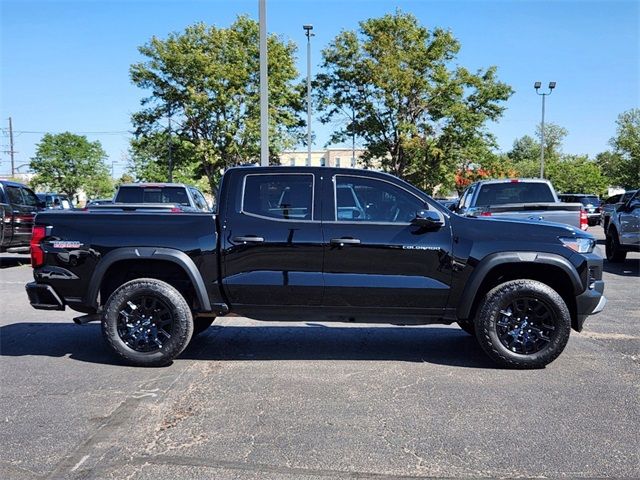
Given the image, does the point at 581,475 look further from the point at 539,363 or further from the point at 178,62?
the point at 178,62

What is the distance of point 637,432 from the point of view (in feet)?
12.9

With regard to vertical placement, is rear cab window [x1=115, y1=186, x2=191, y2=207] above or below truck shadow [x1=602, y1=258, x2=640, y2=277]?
above

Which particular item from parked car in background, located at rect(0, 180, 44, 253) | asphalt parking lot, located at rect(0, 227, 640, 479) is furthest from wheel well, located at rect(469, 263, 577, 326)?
parked car in background, located at rect(0, 180, 44, 253)

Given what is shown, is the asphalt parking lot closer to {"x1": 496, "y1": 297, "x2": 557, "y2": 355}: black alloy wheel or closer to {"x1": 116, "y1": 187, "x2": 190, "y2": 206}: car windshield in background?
{"x1": 496, "y1": 297, "x2": 557, "y2": 355}: black alloy wheel

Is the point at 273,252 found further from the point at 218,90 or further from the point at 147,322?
the point at 218,90

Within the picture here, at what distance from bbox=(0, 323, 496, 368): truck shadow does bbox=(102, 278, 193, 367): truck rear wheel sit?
316 millimetres

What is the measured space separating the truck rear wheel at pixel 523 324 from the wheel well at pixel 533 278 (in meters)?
0.18

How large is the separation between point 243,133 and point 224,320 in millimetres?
21569

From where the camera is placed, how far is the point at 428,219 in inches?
205

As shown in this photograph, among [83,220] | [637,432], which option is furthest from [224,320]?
[637,432]

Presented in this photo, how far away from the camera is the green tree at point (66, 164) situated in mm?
57344

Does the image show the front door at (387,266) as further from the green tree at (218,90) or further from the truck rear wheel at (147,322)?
the green tree at (218,90)

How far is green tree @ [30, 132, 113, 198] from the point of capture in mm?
57344

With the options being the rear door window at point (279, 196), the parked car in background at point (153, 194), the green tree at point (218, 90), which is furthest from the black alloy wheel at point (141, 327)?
the green tree at point (218, 90)
